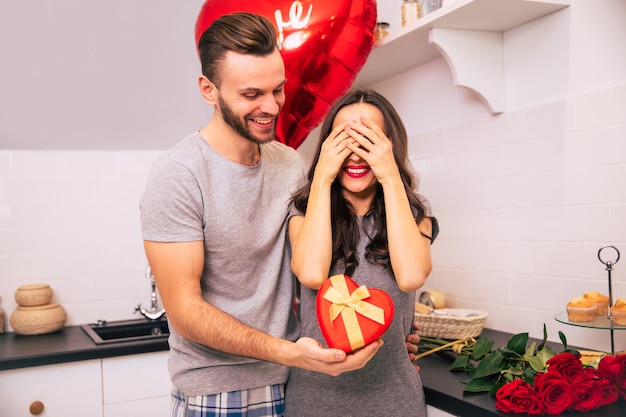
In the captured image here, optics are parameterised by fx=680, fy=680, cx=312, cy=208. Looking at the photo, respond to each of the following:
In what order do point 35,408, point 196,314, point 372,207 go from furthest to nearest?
point 35,408 < point 372,207 < point 196,314

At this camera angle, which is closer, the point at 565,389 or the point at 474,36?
the point at 565,389

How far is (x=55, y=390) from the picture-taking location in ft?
7.17

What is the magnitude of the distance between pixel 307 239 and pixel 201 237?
0.73 feet

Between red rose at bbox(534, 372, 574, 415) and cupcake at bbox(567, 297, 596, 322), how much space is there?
0.26 metres

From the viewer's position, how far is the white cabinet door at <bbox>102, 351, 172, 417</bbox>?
7.39 feet

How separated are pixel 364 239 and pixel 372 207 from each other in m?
0.08

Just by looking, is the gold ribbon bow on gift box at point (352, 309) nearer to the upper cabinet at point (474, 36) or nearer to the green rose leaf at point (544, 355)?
the green rose leaf at point (544, 355)

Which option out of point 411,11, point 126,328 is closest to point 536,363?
point 411,11

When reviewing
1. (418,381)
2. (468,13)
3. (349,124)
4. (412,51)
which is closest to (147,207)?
(349,124)

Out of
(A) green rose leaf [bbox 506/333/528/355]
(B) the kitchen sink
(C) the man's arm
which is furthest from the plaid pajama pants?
(B) the kitchen sink

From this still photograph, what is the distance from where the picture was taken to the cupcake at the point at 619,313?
1537 millimetres

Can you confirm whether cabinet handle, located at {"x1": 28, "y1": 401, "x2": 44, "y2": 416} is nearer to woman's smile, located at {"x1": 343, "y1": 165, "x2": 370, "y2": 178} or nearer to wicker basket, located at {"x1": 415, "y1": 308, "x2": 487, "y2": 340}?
wicker basket, located at {"x1": 415, "y1": 308, "x2": 487, "y2": 340}

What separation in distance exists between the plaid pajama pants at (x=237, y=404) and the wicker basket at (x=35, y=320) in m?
1.23

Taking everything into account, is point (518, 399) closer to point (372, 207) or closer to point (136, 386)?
point (372, 207)
